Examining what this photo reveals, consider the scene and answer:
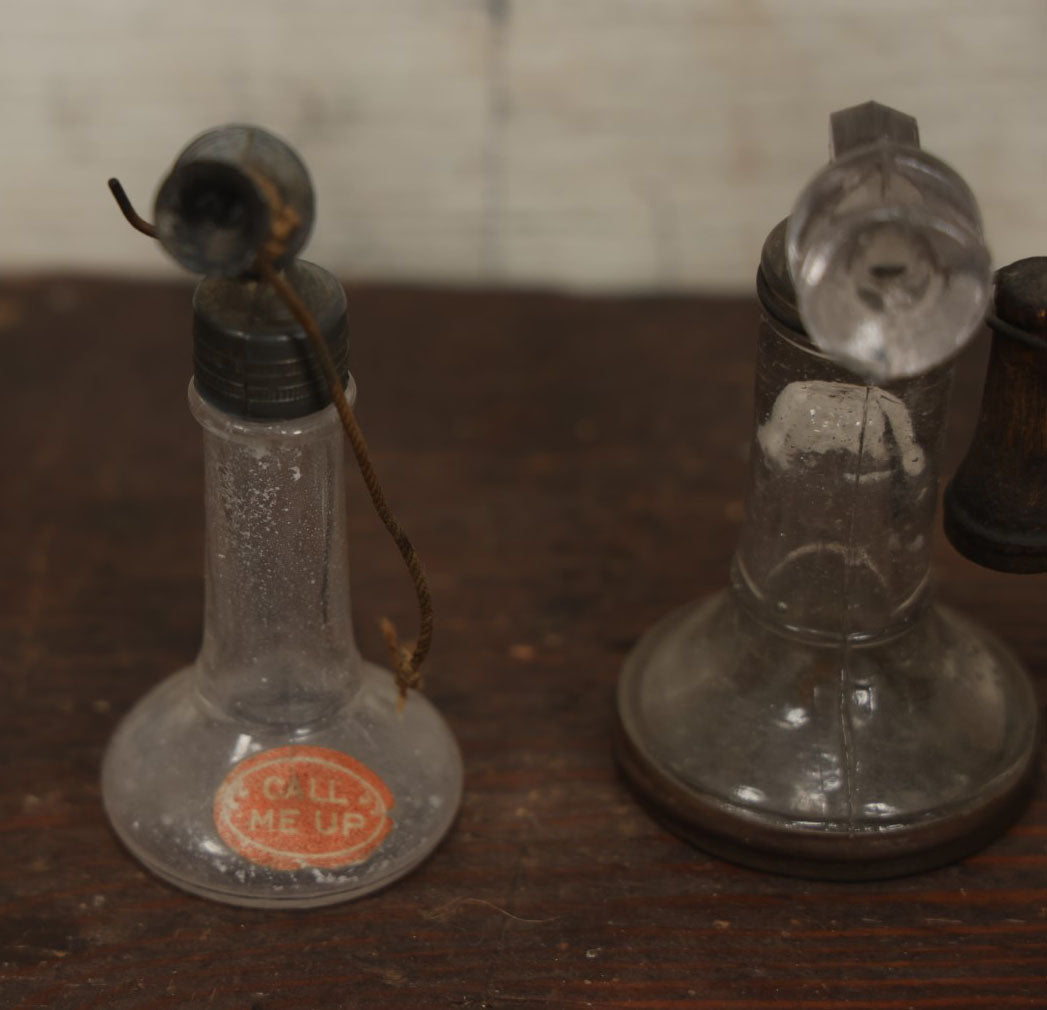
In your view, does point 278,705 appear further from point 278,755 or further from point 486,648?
point 486,648

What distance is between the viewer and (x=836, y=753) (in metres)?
0.66

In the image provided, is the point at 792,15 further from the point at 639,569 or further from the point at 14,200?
the point at 14,200

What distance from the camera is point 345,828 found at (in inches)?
26.2

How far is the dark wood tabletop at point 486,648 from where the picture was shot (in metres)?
0.64

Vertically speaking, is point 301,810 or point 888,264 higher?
point 888,264

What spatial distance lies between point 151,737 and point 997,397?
33 cm

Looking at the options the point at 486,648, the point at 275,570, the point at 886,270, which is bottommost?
the point at 486,648

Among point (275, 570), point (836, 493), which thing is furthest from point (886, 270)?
point (275, 570)

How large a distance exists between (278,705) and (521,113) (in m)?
0.47

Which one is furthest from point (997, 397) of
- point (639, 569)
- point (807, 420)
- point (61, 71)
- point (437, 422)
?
point (61, 71)

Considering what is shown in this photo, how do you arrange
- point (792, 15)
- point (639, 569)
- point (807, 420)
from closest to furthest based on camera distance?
point (807, 420)
point (639, 569)
point (792, 15)

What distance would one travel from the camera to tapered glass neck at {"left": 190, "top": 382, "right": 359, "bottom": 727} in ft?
2.02

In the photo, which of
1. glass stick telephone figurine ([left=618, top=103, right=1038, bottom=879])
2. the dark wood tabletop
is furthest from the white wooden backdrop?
glass stick telephone figurine ([left=618, top=103, right=1038, bottom=879])

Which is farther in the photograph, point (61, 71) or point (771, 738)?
point (61, 71)
